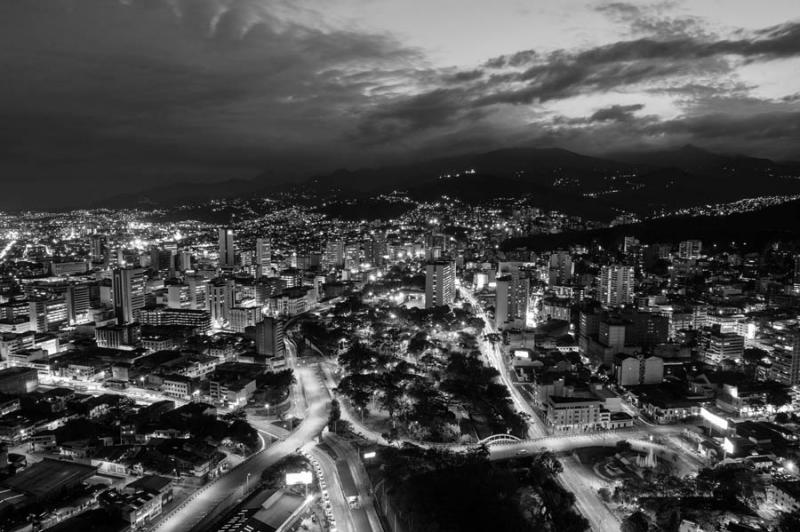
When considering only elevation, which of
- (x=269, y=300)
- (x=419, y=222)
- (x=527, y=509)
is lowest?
(x=527, y=509)

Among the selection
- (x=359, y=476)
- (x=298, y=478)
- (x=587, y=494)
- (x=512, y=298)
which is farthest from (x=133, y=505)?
(x=512, y=298)

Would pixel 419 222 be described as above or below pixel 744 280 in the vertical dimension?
above

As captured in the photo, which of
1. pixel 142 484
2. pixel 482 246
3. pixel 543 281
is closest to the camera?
pixel 142 484

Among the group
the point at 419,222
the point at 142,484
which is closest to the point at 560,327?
the point at 142,484

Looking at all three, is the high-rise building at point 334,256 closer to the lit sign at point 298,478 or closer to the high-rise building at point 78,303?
the high-rise building at point 78,303

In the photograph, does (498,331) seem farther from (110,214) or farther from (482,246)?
(110,214)

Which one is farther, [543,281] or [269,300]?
[543,281]

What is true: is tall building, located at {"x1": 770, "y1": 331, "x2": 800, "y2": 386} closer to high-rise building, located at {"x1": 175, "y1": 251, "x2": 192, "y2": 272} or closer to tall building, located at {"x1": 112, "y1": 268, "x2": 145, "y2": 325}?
tall building, located at {"x1": 112, "y1": 268, "x2": 145, "y2": 325}

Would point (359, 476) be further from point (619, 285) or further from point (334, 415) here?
point (619, 285)
